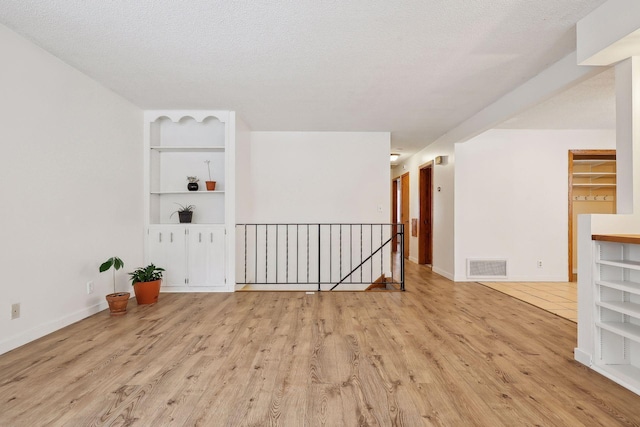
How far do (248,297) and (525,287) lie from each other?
4.00m

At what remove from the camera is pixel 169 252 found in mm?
4547

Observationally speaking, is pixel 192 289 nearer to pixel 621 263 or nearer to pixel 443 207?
pixel 443 207

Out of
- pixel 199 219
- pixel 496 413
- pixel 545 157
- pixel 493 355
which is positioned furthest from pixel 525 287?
pixel 199 219

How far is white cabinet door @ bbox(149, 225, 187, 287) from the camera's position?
4.54 meters

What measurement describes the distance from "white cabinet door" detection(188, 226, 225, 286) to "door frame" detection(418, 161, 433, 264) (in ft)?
14.7

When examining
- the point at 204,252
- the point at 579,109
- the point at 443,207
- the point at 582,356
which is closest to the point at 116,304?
the point at 204,252

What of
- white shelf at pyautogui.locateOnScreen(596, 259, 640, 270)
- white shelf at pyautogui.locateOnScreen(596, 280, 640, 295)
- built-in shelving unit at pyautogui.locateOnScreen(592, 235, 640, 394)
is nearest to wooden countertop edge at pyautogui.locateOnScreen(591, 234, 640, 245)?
built-in shelving unit at pyautogui.locateOnScreen(592, 235, 640, 394)

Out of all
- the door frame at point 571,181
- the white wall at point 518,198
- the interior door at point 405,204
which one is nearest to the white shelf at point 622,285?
the white wall at point 518,198

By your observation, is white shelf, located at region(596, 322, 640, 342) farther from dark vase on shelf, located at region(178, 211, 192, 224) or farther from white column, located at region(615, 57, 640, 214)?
dark vase on shelf, located at region(178, 211, 192, 224)

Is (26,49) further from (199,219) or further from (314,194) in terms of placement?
(314,194)

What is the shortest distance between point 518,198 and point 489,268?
123cm

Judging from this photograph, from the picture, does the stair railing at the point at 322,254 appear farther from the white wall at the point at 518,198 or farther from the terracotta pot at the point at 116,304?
the terracotta pot at the point at 116,304

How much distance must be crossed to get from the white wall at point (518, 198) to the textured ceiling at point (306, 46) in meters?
1.59

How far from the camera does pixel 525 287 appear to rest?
499 centimetres
